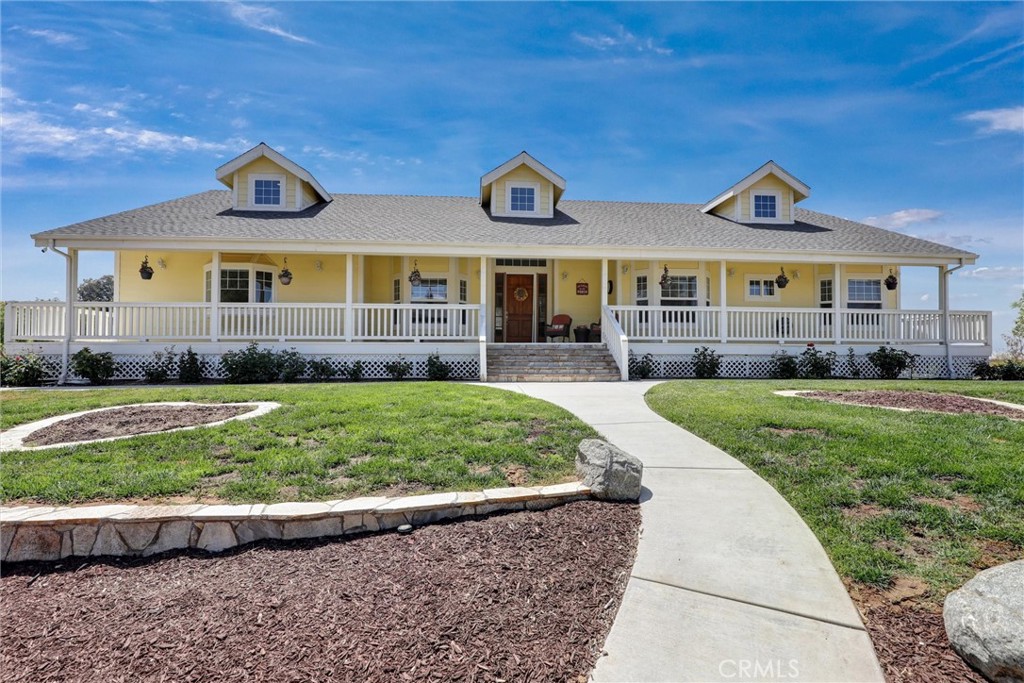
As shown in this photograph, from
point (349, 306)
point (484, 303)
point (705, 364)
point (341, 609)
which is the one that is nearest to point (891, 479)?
point (341, 609)

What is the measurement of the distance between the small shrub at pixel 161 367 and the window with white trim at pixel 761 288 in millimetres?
17729

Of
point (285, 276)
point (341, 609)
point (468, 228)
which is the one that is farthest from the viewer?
point (468, 228)

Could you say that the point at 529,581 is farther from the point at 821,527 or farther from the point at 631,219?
the point at 631,219

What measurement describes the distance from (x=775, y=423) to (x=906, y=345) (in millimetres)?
12653

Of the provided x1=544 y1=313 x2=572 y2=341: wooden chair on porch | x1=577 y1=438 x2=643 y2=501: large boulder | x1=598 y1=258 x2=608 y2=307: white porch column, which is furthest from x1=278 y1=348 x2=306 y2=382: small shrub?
x1=577 y1=438 x2=643 y2=501: large boulder

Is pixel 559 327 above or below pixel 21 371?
above

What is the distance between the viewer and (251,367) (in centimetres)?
1224

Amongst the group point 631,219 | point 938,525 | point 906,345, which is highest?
point 631,219

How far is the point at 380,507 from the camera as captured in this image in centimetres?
358

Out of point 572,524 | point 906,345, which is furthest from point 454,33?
point 906,345

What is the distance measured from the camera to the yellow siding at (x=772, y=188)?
57.9ft

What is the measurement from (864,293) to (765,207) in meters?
4.45

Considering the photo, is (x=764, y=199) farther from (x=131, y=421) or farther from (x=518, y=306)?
(x=131, y=421)

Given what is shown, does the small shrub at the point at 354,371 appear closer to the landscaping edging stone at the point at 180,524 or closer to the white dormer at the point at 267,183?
the white dormer at the point at 267,183
